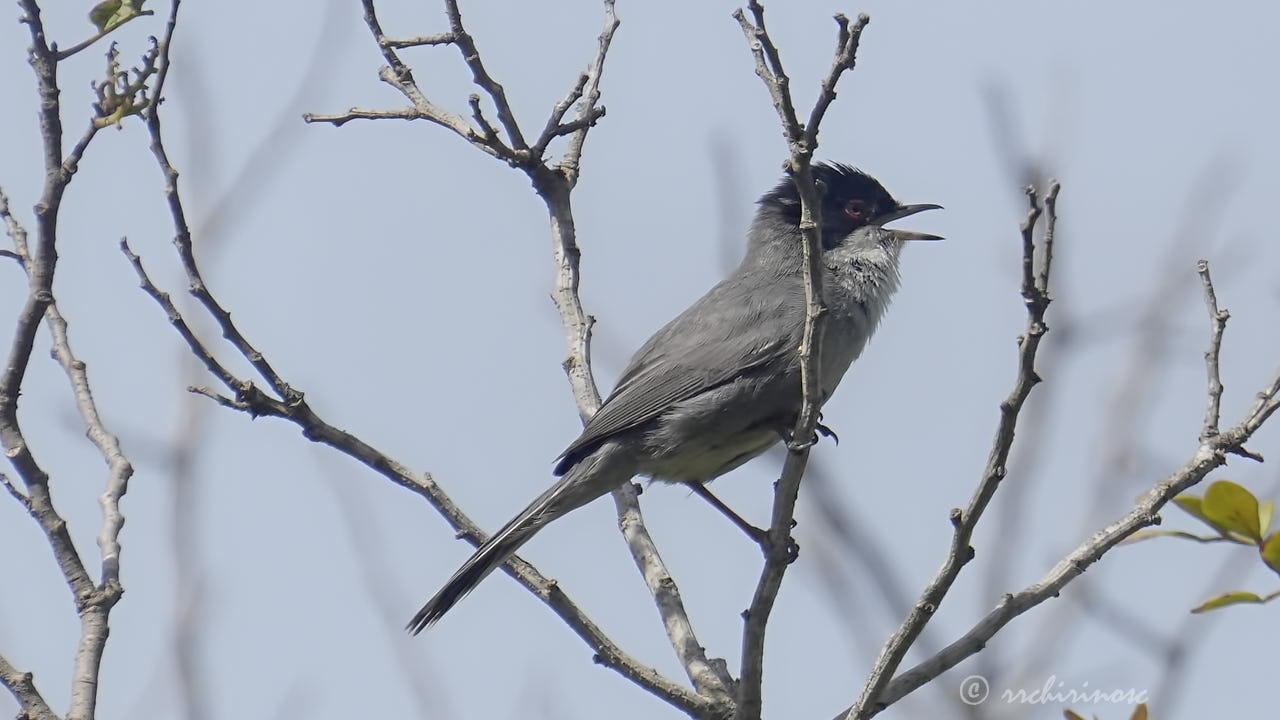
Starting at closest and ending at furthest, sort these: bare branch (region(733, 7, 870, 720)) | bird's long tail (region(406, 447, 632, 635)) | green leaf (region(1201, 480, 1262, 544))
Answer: green leaf (region(1201, 480, 1262, 544)) → bare branch (region(733, 7, 870, 720)) → bird's long tail (region(406, 447, 632, 635))

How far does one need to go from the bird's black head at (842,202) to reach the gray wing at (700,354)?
712mm

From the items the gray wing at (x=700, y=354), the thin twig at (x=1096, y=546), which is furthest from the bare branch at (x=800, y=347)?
the gray wing at (x=700, y=354)

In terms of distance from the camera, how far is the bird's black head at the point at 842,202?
6.66 m

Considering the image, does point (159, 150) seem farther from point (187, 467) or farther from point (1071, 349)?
point (1071, 349)

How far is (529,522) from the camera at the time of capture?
16.4 feet

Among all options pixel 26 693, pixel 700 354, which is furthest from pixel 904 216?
pixel 26 693

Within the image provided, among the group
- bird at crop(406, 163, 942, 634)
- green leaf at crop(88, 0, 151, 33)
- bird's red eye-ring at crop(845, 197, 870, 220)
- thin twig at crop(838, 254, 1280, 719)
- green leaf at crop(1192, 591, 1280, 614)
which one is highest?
green leaf at crop(88, 0, 151, 33)

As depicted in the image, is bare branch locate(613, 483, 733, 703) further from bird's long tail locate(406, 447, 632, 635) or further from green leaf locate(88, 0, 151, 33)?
green leaf locate(88, 0, 151, 33)

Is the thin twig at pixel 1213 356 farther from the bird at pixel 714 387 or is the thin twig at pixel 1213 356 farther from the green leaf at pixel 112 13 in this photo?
the green leaf at pixel 112 13

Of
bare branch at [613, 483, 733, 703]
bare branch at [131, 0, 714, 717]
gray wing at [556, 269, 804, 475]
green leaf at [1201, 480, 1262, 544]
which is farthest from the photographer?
gray wing at [556, 269, 804, 475]

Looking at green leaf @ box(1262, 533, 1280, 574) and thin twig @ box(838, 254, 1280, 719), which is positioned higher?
thin twig @ box(838, 254, 1280, 719)

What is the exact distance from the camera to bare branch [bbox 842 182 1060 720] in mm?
2979

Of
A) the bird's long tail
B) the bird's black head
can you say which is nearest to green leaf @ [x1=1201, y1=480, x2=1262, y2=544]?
the bird's long tail

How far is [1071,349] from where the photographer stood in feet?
15.2
